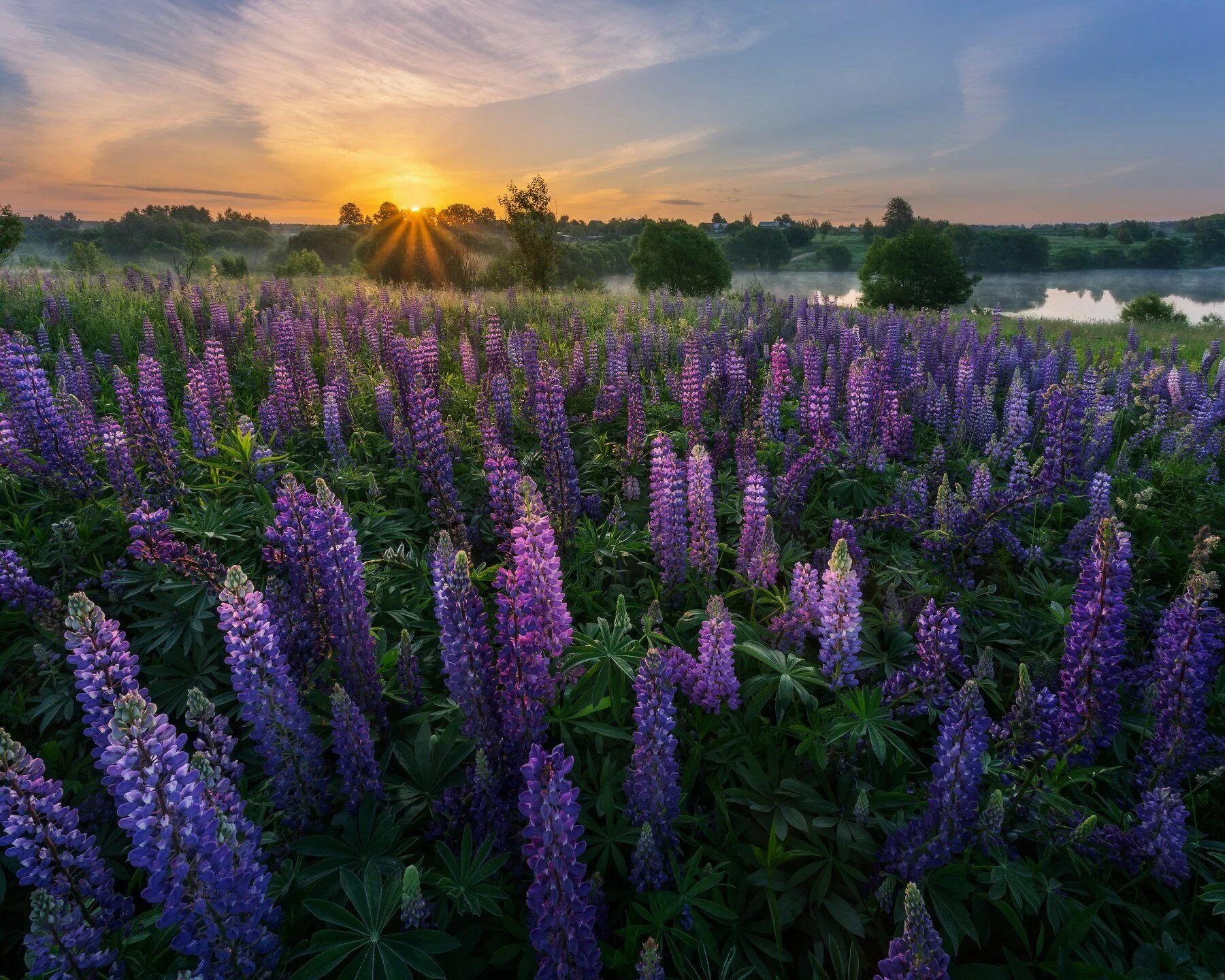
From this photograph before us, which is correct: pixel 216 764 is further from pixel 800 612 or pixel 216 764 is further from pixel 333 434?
pixel 333 434

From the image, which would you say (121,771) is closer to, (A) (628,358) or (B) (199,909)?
(B) (199,909)

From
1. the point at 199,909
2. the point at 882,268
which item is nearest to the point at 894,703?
the point at 199,909

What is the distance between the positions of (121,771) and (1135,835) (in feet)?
Result: 12.2

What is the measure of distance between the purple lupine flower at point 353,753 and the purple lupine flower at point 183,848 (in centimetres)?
53

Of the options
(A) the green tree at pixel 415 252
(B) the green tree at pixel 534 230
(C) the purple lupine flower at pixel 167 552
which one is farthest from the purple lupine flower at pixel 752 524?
(A) the green tree at pixel 415 252

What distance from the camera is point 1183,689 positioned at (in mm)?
2779

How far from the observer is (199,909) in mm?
1707

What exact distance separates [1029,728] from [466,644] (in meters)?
2.60

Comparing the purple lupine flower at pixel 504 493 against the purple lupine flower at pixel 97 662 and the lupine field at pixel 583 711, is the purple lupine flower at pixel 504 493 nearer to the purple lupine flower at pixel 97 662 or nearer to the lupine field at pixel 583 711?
the lupine field at pixel 583 711

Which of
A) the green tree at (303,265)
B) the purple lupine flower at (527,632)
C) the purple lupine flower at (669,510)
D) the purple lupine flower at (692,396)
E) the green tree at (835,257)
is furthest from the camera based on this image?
the green tree at (835,257)

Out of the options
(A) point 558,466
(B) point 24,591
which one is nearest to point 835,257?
(A) point 558,466

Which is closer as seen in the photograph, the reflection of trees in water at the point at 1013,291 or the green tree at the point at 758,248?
the reflection of trees in water at the point at 1013,291

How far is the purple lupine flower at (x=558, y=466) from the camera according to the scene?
14.4 feet

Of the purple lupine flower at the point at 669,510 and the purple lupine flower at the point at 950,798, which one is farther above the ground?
the purple lupine flower at the point at 669,510
